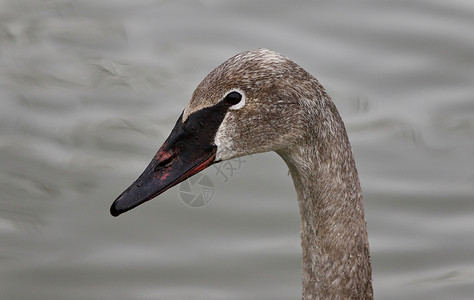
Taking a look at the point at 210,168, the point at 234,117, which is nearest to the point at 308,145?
the point at 234,117

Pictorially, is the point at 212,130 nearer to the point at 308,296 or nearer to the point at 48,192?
the point at 308,296

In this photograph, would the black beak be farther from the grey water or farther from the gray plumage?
the grey water

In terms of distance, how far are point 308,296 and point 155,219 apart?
226 centimetres

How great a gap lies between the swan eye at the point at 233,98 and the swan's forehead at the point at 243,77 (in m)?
0.02

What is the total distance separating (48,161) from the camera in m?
7.05

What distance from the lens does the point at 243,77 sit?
4285 millimetres

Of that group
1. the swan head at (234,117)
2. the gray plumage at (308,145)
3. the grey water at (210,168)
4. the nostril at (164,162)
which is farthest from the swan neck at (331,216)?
the grey water at (210,168)

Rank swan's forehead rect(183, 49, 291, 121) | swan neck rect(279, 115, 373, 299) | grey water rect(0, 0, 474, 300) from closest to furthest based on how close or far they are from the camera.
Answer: swan's forehead rect(183, 49, 291, 121), swan neck rect(279, 115, 373, 299), grey water rect(0, 0, 474, 300)

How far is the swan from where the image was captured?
14.1 feet

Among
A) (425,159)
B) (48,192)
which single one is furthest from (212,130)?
(425,159)

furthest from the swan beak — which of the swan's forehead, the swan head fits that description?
the swan's forehead

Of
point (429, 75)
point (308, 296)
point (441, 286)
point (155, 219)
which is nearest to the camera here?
point (308, 296)

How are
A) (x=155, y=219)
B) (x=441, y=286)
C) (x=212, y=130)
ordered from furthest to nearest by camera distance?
(x=155, y=219), (x=441, y=286), (x=212, y=130)

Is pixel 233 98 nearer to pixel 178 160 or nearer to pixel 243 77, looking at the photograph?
pixel 243 77
